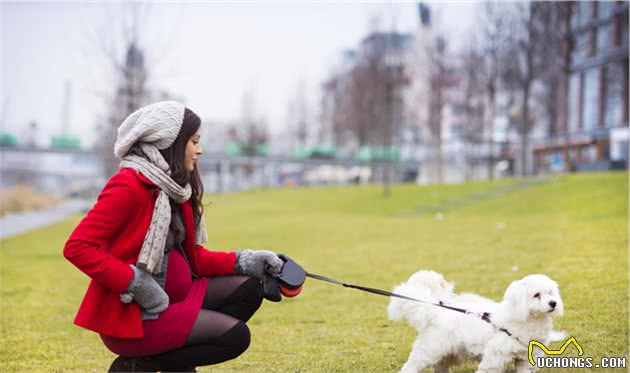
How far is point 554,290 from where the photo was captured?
12.8 feet

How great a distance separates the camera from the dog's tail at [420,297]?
13.6 feet

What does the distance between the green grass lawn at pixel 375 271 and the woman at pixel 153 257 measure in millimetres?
1456

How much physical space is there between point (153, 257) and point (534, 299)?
2.09 meters

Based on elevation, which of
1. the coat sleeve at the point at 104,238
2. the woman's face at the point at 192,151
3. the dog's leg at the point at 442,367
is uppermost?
the woman's face at the point at 192,151

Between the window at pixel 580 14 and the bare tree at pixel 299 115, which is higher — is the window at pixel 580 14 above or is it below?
above

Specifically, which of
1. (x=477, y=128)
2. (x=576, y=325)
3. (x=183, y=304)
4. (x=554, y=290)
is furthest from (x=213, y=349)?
(x=477, y=128)

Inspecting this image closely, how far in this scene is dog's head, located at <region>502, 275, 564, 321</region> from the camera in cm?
379

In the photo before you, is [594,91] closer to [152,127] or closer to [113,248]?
[152,127]

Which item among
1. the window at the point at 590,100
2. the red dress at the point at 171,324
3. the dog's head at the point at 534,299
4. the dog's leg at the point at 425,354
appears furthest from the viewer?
the window at the point at 590,100

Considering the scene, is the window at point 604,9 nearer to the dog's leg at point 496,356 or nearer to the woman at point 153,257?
the dog's leg at point 496,356

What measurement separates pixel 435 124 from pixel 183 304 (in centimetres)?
3906

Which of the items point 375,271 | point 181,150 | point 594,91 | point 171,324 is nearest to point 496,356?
point 171,324

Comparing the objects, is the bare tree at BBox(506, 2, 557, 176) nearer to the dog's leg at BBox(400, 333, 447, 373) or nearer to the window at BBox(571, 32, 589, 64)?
the window at BBox(571, 32, 589, 64)

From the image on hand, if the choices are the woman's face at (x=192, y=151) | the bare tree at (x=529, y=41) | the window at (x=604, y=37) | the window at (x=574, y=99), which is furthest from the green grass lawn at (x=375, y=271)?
the window at (x=574, y=99)
